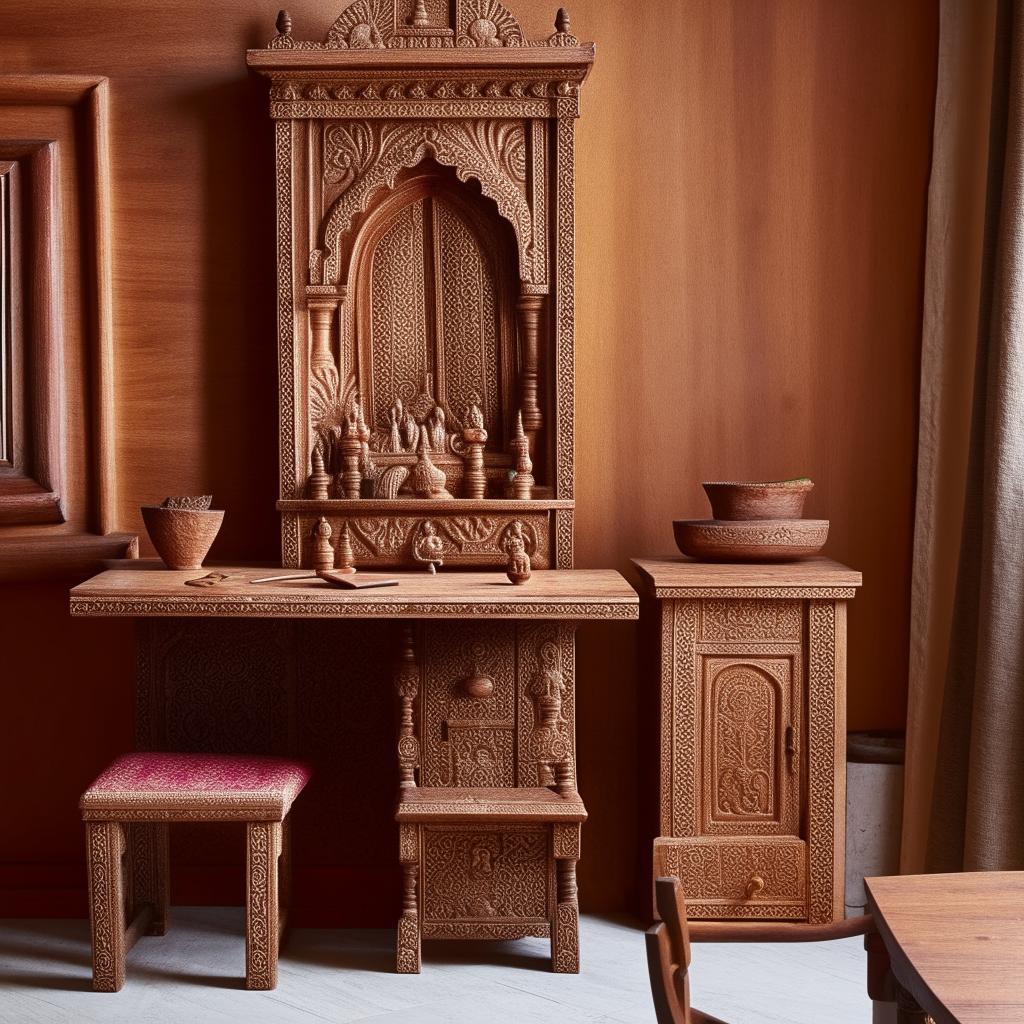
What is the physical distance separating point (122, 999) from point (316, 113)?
2354mm

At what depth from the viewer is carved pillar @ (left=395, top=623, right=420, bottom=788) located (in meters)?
3.14

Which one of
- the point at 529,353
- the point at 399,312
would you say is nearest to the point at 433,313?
the point at 399,312

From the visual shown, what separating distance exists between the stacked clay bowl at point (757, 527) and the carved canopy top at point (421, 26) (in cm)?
137

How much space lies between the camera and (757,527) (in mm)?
3266

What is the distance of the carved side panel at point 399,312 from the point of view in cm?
344

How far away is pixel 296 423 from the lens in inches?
133

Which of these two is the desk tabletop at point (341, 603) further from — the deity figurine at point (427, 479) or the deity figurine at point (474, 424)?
the deity figurine at point (474, 424)

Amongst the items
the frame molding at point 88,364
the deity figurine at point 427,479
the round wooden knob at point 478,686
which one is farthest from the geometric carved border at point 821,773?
the frame molding at point 88,364

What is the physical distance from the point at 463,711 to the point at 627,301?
4.27ft

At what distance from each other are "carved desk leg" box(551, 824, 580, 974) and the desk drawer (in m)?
0.31

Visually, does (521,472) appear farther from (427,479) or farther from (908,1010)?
(908,1010)

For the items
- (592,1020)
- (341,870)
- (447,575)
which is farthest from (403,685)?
(592,1020)

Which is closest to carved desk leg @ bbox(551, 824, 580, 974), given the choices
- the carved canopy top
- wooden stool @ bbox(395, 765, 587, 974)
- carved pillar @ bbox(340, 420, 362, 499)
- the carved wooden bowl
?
wooden stool @ bbox(395, 765, 587, 974)

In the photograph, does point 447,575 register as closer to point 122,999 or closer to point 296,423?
point 296,423
